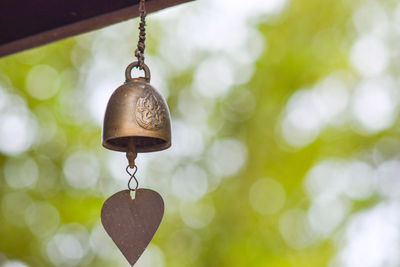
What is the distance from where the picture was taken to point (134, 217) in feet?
6.28

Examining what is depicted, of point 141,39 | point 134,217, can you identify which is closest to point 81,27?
point 141,39

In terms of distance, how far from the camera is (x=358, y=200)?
8641mm

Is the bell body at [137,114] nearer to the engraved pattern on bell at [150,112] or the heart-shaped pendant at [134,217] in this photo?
the engraved pattern on bell at [150,112]

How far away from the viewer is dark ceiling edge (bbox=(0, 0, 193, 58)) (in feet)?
6.63

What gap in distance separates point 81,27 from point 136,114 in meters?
0.58

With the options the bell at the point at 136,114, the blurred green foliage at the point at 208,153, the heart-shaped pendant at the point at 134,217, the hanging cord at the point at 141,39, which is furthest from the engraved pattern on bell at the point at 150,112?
the blurred green foliage at the point at 208,153

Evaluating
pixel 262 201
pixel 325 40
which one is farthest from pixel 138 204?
pixel 325 40

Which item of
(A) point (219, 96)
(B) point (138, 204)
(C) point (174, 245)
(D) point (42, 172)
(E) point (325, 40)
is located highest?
(E) point (325, 40)

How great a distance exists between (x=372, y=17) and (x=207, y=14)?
262 cm

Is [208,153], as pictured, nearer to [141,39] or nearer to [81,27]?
[81,27]

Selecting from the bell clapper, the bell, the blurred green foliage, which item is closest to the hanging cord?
the bell

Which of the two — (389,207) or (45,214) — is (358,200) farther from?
(45,214)

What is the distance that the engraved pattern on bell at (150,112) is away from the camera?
1.86 m

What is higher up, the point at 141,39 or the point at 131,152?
the point at 141,39
